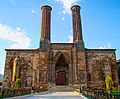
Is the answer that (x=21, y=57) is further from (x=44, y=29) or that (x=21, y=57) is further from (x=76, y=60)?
(x=76, y=60)

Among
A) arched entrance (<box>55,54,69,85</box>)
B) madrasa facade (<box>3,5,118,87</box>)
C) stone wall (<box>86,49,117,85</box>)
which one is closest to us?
madrasa facade (<box>3,5,118,87</box>)

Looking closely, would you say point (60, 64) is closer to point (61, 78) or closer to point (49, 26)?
point (61, 78)

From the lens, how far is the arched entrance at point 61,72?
976 inches

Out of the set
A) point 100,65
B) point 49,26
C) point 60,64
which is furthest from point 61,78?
point 49,26

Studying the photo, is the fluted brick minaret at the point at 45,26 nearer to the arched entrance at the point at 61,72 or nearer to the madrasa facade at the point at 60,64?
the madrasa facade at the point at 60,64

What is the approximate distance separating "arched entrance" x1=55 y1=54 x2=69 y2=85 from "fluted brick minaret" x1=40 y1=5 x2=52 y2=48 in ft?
11.2

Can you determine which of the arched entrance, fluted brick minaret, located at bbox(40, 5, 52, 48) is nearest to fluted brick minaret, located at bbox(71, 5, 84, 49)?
the arched entrance

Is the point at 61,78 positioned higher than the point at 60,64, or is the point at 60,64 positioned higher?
the point at 60,64

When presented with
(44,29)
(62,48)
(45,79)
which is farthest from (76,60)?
(44,29)

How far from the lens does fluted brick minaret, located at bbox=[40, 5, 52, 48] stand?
24919 millimetres

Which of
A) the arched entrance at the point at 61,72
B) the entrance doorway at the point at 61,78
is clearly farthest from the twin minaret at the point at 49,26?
the entrance doorway at the point at 61,78

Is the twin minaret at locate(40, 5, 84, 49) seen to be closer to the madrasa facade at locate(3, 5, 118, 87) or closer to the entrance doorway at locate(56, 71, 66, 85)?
the madrasa facade at locate(3, 5, 118, 87)

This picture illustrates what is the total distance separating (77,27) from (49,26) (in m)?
4.54

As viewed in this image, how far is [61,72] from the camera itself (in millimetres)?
25000
